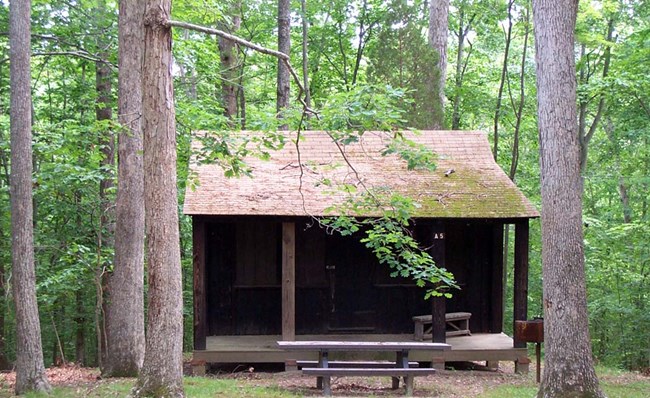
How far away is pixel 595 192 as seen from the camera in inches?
1137

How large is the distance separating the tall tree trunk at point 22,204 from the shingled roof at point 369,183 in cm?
263

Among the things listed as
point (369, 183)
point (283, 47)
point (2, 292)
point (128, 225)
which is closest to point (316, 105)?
point (369, 183)

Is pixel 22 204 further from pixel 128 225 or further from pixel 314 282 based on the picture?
pixel 314 282

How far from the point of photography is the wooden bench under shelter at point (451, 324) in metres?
13.6

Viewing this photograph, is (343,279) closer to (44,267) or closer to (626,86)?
(44,267)

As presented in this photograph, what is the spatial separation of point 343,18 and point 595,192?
478 inches

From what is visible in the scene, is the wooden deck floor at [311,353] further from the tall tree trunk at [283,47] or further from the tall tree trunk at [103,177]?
the tall tree trunk at [283,47]

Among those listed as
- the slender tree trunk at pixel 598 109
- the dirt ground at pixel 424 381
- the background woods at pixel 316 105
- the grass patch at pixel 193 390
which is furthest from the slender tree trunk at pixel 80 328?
the slender tree trunk at pixel 598 109

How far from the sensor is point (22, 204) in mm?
10641

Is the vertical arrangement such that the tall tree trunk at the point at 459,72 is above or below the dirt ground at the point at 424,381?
above

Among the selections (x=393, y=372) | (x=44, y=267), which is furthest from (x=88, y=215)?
(x=393, y=372)

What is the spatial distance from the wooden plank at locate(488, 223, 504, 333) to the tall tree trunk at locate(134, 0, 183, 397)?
8.19 meters

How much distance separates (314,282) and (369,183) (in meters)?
2.36

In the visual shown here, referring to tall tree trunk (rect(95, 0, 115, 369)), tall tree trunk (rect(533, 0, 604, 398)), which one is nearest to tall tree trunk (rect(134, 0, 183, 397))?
tall tree trunk (rect(533, 0, 604, 398))
